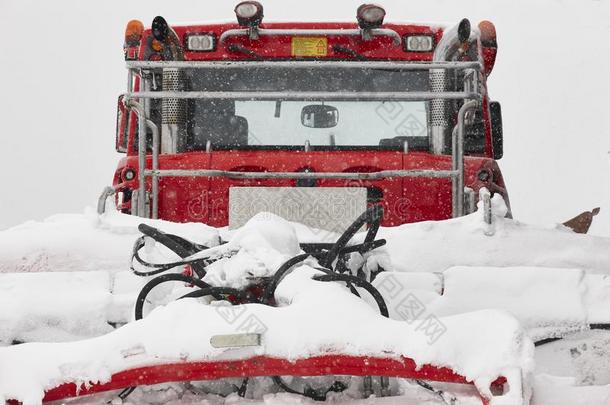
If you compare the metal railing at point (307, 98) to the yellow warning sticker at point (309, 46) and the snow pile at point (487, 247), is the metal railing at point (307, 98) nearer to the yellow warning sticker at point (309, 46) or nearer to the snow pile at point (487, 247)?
the snow pile at point (487, 247)

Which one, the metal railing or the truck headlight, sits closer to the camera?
the metal railing

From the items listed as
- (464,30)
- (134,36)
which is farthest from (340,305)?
(134,36)

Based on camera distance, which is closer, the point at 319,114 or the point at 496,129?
the point at 319,114

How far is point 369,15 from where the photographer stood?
223 inches

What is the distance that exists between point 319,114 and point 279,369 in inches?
137

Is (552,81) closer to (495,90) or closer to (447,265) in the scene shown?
(495,90)

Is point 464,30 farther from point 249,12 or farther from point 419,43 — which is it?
point 249,12

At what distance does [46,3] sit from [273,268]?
62667mm

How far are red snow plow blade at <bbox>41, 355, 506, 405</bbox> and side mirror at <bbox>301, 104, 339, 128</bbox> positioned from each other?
3428 millimetres

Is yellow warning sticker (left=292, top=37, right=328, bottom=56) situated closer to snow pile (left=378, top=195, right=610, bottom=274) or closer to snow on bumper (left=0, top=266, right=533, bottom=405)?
snow pile (left=378, top=195, right=610, bottom=274)

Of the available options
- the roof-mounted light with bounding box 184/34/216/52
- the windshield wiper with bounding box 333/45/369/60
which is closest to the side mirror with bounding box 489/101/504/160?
the windshield wiper with bounding box 333/45/369/60

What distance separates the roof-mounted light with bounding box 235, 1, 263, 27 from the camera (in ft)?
18.6

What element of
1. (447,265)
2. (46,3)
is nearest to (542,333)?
(447,265)

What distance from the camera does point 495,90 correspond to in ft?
144
